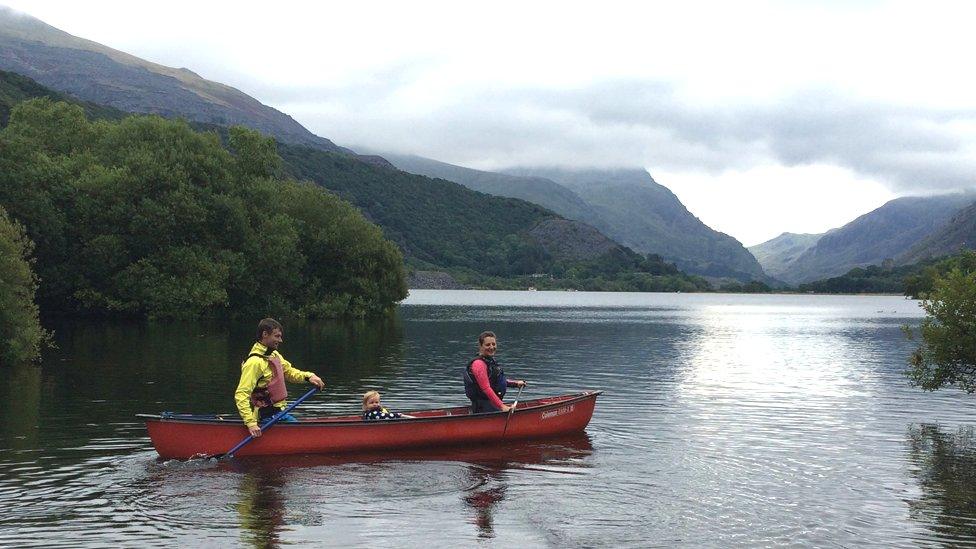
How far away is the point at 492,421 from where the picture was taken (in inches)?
911

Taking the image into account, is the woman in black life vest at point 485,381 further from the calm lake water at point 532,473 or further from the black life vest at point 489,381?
the calm lake water at point 532,473

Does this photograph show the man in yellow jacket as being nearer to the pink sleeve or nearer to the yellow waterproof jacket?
the yellow waterproof jacket

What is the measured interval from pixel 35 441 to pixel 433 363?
26784 millimetres

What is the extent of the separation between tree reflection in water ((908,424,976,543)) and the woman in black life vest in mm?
10302

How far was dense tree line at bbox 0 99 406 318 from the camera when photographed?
231 ft

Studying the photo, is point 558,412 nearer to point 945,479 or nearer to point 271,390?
point 271,390

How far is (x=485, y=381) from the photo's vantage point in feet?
77.2

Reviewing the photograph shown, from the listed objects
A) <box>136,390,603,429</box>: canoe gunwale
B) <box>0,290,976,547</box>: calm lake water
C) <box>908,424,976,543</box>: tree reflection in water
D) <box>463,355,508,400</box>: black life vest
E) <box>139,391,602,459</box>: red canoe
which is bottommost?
<box>908,424,976,543</box>: tree reflection in water

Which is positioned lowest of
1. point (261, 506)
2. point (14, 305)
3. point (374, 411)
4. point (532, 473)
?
point (532, 473)

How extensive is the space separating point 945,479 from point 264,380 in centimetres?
1661

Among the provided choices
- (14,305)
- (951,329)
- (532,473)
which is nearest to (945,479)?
(532,473)

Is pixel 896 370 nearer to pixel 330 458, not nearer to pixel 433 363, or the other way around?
pixel 433 363

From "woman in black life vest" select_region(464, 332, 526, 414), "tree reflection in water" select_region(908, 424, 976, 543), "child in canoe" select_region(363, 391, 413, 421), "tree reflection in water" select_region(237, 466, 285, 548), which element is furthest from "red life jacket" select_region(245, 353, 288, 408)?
"tree reflection in water" select_region(908, 424, 976, 543)

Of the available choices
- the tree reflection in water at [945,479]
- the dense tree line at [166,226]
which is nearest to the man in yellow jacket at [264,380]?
the tree reflection in water at [945,479]
